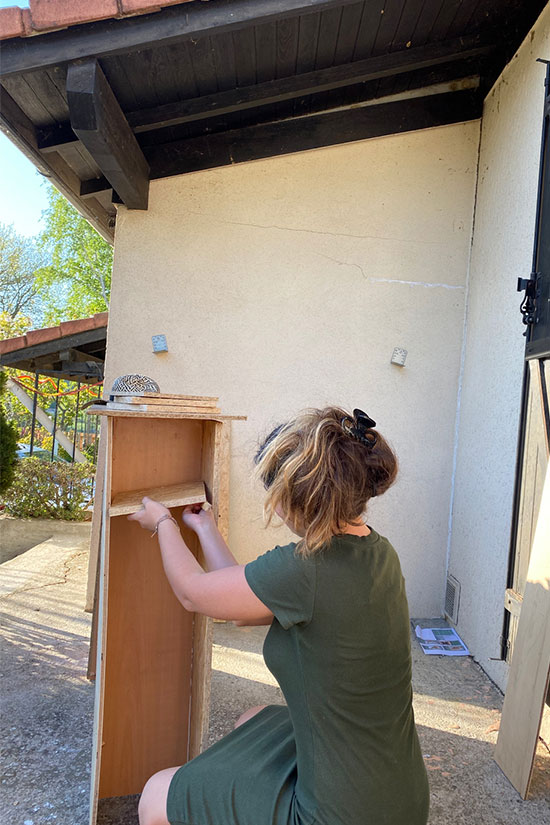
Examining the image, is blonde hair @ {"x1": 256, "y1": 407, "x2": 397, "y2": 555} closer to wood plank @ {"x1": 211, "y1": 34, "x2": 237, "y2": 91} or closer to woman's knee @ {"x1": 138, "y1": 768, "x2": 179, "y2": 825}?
woman's knee @ {"x1": 138, "y1": 768, "x2": 179, "y2": 825}

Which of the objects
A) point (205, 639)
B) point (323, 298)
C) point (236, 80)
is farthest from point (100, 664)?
point (236, 80)

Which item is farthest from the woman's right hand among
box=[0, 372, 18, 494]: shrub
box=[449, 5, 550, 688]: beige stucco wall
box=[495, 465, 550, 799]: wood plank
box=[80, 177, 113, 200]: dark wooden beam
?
box=[0, 372, 18, 494]: shrub

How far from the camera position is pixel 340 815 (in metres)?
1.29

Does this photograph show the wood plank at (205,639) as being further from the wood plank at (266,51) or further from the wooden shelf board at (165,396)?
the wood plank at (266,51)

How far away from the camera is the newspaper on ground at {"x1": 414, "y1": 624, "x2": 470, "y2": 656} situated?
3854 mm

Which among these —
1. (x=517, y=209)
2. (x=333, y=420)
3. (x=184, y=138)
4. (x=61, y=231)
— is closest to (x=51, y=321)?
(x=61, y=231)

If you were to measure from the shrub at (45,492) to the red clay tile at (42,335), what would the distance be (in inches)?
80.0

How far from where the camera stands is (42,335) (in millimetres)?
6656

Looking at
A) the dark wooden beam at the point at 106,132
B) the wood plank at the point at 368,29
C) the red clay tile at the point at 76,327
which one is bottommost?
the red clay tile at the point at 76,327

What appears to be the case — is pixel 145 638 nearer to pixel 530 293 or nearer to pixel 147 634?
pixel 147 634

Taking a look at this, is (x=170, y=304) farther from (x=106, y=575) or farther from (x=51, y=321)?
(x=51, y=321)

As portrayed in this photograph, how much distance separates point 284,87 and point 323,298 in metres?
1.44

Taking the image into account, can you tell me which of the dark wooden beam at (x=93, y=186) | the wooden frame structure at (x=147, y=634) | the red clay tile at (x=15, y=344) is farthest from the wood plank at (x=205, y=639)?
the red clay tile at (x=15, y=344)

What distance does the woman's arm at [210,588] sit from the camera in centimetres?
138
